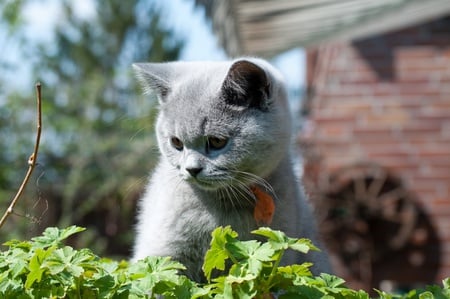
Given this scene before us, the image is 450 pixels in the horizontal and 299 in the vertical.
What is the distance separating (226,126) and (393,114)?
4.73 meters

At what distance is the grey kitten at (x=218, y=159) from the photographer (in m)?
2.09

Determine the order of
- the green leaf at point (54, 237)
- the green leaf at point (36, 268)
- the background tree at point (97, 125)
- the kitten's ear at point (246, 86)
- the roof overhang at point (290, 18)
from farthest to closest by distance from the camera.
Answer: the background tree at point (97, 125)
the roof overhang at point (290, 18)
the kitten's ear at point (246, 86)
the green leaf at point (54, 237)
the green leaf at point (36, 268)

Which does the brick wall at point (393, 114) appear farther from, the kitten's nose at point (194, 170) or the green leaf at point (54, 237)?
the green leaf at point (54, 237)

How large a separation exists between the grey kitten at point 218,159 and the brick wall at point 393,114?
4.34m

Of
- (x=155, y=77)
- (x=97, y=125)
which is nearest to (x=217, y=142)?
(x=155, y=77)

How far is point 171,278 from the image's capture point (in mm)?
1308

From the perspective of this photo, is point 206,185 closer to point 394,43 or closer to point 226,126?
point 226,126

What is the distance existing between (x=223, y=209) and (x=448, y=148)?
→ 488 centimetres

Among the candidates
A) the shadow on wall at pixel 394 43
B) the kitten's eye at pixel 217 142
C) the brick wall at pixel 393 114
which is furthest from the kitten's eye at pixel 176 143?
the shadow on wall at pixel 394 43

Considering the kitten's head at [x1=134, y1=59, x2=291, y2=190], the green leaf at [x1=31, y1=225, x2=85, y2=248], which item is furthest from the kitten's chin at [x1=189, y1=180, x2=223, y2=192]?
the green leaf at [x1=31, y1=225, x2=85, y2=248]

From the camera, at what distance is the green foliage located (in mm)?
1281

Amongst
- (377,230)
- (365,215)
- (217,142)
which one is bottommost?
(377,230)

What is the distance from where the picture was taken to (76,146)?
7.87m

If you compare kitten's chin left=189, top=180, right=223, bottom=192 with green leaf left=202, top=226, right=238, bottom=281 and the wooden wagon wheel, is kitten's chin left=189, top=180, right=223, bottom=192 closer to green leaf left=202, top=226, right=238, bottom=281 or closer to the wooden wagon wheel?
green leaf left=202, top=226, right=238, bottom=281
